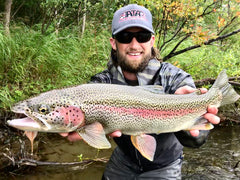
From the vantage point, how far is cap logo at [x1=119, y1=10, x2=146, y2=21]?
2.93 metres

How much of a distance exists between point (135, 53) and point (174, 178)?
5.69 feet

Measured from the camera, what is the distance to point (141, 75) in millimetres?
3014

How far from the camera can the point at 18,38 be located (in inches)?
217

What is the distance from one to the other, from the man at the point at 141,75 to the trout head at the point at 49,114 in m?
1.05

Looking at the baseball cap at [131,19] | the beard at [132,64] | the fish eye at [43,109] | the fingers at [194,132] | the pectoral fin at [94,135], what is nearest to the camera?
the fish eye at [43,109]

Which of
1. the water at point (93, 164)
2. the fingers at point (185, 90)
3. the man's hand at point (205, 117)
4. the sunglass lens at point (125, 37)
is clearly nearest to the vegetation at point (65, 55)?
the water at point (93, 164)

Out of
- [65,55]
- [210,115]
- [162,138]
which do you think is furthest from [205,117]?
[65,55]

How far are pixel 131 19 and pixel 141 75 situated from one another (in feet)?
2.33

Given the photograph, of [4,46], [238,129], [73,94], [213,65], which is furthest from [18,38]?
[238,129]

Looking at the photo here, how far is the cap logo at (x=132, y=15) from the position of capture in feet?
9.62

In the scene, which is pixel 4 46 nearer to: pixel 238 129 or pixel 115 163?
pixel 115 163

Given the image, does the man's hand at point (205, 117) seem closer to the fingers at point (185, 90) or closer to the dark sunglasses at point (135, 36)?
the fingers at point (185, 90)

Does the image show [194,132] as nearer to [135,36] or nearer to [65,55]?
[135,36]

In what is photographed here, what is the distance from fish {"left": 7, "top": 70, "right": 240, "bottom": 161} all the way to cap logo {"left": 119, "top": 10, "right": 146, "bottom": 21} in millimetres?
1026
